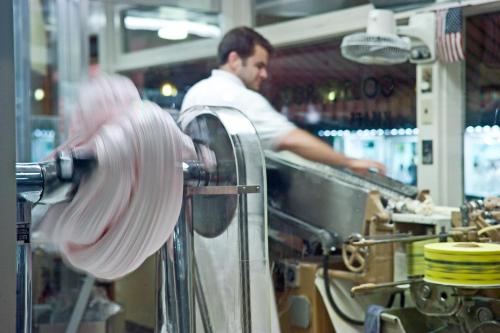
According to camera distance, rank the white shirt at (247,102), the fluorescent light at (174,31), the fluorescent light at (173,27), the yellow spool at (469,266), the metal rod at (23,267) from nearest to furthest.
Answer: the metal rod at (23,267) < the yellow spool at (469,266) < the white shirt at (247,102) < the fluorescent light at (173,27) < the fluorescent light at (174,31)

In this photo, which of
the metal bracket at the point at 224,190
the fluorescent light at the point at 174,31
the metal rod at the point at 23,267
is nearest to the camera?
the metal rod at the point at 23,267

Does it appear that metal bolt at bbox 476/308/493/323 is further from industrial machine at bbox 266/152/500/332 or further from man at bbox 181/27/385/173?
man at bbox 181/27/385/173

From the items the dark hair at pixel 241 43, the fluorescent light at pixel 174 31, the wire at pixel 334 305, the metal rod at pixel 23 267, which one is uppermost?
the fluorescent light at pixel 174 31

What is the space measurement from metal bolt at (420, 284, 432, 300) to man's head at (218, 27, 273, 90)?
1172 mm

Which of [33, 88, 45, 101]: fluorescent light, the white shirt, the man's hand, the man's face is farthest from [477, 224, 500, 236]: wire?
[33, 88, 45, 101]: fluorescent light

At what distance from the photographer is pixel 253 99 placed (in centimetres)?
262

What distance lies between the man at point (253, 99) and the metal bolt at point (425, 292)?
2.52 ft

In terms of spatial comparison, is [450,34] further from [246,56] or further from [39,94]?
[39,94]

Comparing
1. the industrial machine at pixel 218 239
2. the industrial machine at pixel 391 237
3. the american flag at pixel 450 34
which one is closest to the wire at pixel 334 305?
the industrial machine at pixel 391 237

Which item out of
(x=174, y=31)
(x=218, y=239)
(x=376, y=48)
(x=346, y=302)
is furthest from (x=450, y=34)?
(x=174, y=31)

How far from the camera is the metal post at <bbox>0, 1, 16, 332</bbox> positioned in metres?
0.78

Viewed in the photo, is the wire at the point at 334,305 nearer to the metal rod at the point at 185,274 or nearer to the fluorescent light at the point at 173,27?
the metal rod at the point at 185,274

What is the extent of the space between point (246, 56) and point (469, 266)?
59.0 inches

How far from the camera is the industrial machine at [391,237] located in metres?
1.80
